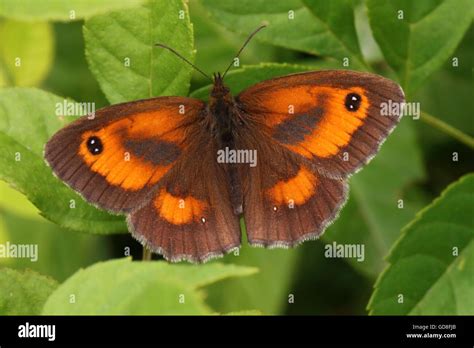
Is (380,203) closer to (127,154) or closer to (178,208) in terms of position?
(178,208)

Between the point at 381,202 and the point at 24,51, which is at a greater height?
the point at 24,51

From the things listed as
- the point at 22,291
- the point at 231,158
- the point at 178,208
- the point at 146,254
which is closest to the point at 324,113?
the point at 231,158

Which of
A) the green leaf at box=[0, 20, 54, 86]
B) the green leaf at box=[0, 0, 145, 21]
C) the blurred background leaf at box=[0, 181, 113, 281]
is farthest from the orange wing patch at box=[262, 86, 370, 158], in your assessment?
the green leaf at box=[0, 0, 145, 21]

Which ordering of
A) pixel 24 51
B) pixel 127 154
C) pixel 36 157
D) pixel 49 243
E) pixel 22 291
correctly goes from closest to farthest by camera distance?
1. pixel 22 291
2. pixel 36 157
3. pixel 127 154
4. pixel 24 51
5. pixel 49 243

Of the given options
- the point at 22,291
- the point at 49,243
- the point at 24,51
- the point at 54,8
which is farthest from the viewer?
the point at 49,243

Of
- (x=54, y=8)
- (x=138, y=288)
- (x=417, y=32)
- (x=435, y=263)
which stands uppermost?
(x=417, y=32)

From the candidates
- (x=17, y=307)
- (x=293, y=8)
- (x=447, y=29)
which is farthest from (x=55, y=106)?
(x=447, y=29)

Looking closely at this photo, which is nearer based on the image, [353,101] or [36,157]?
[36,157]
